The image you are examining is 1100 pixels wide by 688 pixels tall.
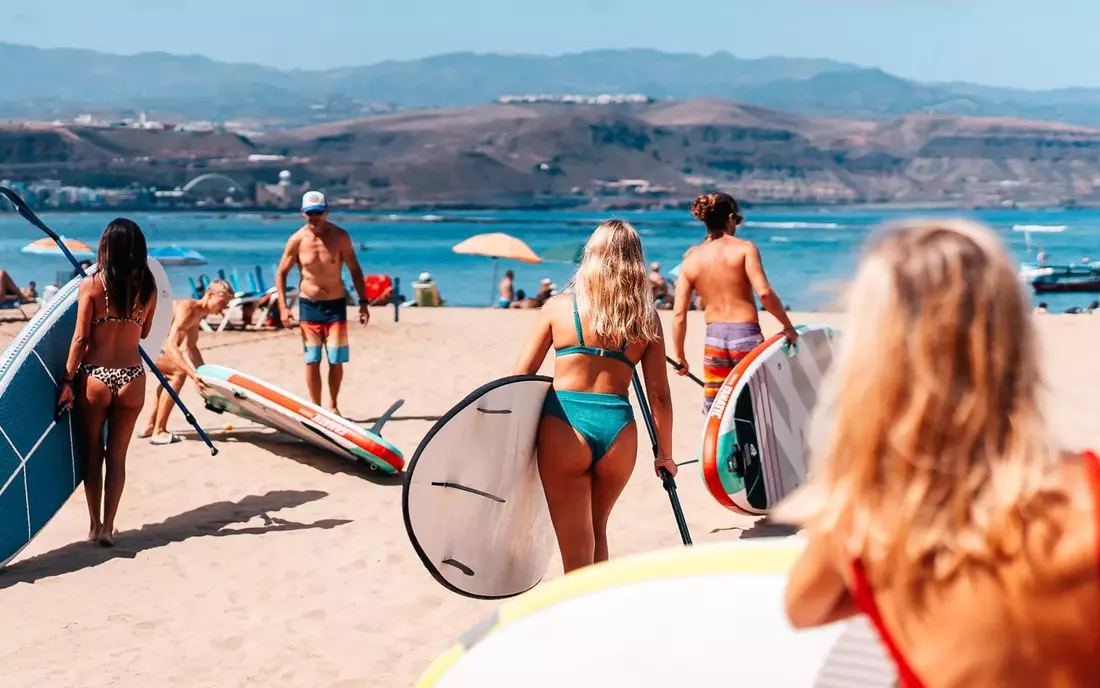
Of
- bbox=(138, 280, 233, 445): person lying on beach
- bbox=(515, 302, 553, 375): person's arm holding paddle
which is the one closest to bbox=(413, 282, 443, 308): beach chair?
bbox=(138, 280, 233, 445): person lying on beach

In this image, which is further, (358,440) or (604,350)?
(358,440)

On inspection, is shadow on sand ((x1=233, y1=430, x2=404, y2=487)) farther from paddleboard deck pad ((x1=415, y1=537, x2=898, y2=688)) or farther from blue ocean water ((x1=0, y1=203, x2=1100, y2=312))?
paddleboard deck pad ((x1=415, y1=537, x2=898, y2=688))

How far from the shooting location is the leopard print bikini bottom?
5.07 metres

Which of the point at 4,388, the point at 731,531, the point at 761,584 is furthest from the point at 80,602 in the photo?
the point at 761,584

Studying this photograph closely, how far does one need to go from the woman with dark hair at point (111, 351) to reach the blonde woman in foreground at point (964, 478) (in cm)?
414

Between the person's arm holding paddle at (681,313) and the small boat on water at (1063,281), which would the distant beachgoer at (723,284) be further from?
the small boat on water at (1063,281)

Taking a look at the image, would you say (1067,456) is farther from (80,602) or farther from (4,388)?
(4,388)

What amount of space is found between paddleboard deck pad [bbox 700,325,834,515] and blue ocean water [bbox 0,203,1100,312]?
11.0 feet

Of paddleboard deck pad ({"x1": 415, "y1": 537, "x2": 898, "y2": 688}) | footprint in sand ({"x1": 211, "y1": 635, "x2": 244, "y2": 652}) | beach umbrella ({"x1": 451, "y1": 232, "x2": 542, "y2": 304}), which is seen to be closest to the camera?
paddleboard deck pad ({"x1": 415, "y1": 537, "x2": 898, "y2": 688})

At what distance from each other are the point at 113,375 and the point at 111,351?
0.11 meters

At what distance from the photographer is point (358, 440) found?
21.3ft

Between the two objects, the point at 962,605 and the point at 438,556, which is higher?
the point at 962,605

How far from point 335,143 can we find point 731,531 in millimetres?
188360

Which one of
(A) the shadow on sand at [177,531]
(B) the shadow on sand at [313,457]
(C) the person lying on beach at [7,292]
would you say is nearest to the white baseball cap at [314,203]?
(B) the shadow on sand at [313,457]
